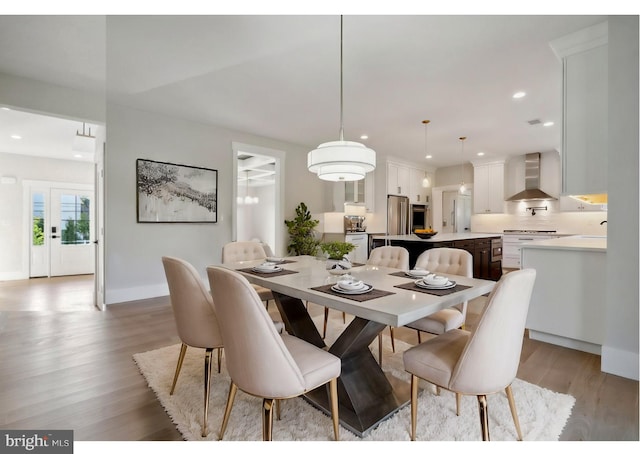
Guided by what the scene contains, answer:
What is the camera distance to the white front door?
6359mm

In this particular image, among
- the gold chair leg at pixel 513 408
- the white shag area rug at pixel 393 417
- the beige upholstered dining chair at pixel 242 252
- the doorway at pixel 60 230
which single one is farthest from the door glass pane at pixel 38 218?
the gold chair leg at pixel 513 408

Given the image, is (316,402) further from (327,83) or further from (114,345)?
(327,83)

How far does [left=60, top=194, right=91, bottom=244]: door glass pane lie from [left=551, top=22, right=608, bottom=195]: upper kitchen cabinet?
26.7ft

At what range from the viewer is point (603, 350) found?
225cm

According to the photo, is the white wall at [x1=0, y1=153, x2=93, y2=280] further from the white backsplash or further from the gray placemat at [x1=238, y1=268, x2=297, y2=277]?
the white backsplash

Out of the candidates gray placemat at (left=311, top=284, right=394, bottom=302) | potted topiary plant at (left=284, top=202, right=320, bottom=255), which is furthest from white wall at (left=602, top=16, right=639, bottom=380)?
potted topiary plant at (left=284, top=202, right=320, bottom=255)

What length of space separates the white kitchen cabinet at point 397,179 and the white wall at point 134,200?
3120 millimetres

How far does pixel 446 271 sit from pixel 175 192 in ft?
12.2

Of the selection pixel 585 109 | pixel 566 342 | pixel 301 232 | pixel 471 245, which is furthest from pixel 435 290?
pixel 301 232

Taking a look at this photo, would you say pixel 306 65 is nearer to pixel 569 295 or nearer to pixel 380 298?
pixel 380 298

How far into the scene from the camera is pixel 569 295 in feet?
8.64

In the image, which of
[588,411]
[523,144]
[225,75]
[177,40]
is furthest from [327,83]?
[523,144]
